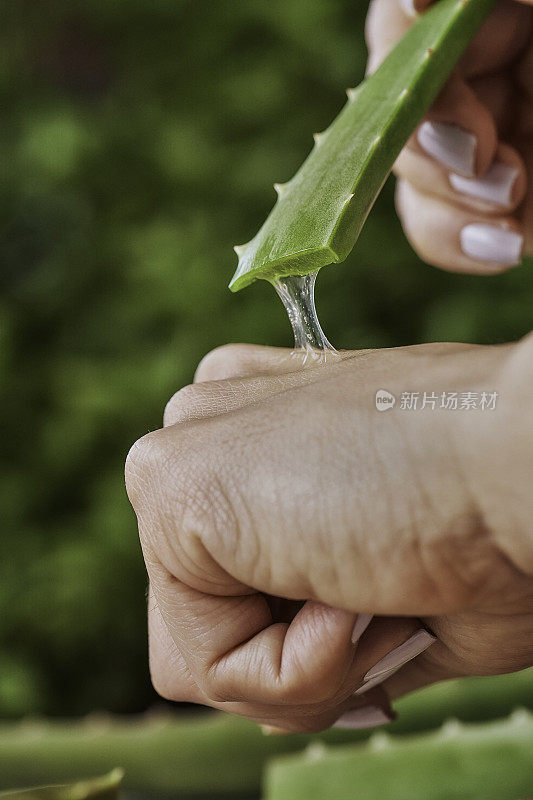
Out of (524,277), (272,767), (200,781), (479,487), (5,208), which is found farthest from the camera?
(5,208)

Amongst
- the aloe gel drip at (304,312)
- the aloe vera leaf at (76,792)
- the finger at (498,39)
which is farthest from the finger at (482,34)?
the aloe vera leaf at (76,792)

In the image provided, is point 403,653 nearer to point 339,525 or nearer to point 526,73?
point 339,525

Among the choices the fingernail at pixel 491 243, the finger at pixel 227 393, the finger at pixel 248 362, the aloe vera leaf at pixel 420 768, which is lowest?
the aloe vera leaf at pixel 420 768

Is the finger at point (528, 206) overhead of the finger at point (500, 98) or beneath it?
beneath

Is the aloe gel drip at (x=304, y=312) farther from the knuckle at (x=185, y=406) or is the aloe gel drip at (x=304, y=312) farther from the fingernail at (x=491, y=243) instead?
the fingernail at (x=491, y=243)

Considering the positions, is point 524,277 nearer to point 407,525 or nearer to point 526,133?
point 526,133

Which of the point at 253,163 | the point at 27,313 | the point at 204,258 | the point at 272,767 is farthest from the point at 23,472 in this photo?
the point at 272,767
